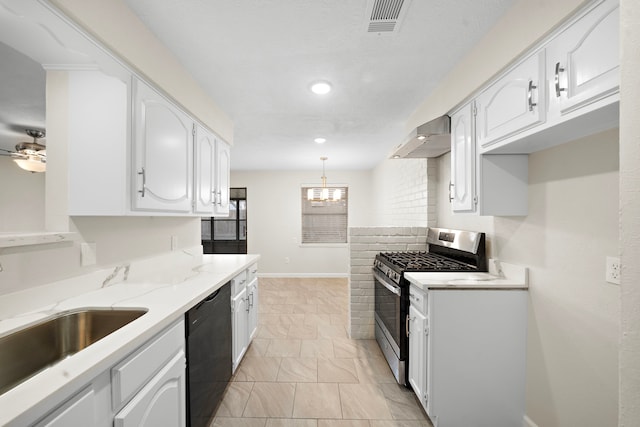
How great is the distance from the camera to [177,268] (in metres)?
2.46

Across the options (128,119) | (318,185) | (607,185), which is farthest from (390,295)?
(318,185)

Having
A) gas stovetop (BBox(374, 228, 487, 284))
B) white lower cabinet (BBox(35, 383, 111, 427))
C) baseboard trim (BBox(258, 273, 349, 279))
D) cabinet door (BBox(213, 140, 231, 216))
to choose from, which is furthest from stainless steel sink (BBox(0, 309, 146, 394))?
baseboard trim (BBox(258, 273, 349, 279))

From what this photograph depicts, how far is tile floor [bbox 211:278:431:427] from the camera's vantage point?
6.43 feet

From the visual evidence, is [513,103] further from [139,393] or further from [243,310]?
[243,310]

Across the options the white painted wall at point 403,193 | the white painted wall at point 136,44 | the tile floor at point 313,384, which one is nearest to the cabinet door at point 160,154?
the white painted wall at point 136,44

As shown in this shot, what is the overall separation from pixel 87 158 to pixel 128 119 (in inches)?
12.0

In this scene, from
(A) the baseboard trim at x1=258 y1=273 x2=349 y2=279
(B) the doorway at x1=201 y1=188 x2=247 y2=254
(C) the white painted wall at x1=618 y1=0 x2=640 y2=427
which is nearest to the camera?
(C) the white painted wall at x1=618 y1=0 x2=640 y2=427

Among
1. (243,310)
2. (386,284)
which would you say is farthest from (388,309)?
(243,310)

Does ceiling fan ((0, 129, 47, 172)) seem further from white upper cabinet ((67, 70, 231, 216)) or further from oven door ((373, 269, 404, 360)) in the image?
oven door ((373, 269, 404, 360))

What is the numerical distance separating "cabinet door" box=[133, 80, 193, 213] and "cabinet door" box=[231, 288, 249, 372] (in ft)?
2.90

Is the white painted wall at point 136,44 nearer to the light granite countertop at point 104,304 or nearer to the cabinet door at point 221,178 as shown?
the cabinet door at point 221,178

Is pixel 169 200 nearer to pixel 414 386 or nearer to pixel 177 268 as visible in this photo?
pixel 177 268

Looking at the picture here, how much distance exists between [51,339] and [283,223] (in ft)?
17.3

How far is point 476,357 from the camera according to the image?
1834 mm
